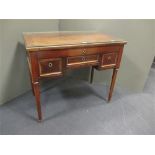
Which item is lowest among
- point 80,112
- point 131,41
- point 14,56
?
point 80,112

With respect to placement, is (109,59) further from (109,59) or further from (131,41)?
(131,41)

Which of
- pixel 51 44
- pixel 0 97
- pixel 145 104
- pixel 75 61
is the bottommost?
pixel 145 104

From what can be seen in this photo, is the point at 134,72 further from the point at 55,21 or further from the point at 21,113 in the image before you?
the point at 21,113

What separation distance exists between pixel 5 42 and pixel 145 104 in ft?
5.09

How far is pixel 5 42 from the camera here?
4.33 ft

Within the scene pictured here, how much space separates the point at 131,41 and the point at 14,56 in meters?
1.24

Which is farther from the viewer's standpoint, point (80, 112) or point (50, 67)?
point (80, 112)

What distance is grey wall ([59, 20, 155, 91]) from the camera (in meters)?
1.62

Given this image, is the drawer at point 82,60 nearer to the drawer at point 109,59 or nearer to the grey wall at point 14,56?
the drawer at point 109,59

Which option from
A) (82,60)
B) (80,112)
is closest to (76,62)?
(82,60)

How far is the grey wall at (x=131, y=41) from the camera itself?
162 centimetres

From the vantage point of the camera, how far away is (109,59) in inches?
52.4

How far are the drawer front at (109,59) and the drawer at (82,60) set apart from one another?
0.25 feet

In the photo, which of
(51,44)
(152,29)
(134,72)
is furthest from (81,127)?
(152,29)
